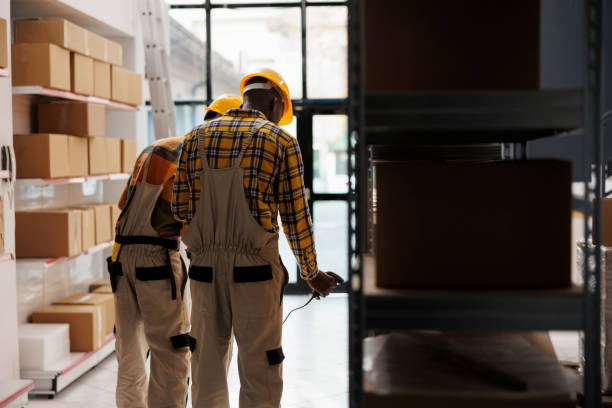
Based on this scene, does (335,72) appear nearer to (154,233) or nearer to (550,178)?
(154,233)

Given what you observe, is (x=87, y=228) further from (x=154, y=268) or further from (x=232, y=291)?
(x=232, y=291)

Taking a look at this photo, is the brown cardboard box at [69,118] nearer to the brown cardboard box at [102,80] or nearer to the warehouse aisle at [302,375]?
the brown cardboard box at [102,80]

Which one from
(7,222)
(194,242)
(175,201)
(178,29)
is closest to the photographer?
(194,242)

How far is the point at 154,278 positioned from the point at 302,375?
6.09ft

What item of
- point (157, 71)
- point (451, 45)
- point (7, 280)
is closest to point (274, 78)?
point (451, 45)

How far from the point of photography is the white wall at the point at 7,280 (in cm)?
368

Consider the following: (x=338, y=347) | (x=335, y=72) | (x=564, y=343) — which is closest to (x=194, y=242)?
(x=338, y=347)

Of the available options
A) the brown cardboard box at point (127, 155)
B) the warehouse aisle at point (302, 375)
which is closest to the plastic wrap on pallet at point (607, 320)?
the warehouse aisle at point (302, 375)

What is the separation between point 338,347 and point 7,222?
2636 millimetres

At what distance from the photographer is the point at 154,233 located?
2.90 metres

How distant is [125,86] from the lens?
5242 mm

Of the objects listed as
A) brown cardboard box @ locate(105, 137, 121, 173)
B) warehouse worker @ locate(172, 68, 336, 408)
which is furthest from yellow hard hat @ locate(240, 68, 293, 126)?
brown cardboard box @ locate(105, 137, 121, 173)

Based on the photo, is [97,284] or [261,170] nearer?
[261,170]

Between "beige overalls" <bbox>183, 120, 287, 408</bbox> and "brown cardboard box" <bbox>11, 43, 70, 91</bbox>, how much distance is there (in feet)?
6.74
